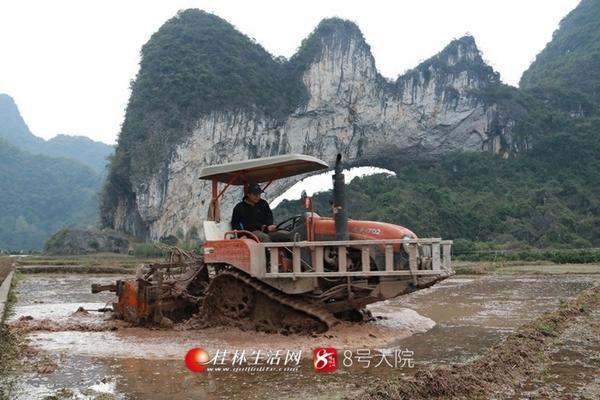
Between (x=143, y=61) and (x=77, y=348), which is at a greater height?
(x=143, y=61)

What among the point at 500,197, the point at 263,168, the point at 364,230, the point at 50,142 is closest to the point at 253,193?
the point at 263,168

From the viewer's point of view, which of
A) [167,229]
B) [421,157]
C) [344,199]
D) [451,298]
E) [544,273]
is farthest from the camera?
[421,157]

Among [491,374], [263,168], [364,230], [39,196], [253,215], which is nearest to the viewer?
[491,374]

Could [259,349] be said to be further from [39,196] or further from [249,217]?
[39,196]

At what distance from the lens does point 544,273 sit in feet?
70.8

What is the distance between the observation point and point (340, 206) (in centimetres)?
695

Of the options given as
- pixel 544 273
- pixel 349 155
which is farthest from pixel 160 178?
pixel 544 273

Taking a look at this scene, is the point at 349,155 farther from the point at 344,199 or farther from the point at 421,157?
the point at 344,199

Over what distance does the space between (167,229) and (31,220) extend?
160 feet

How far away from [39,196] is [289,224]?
3828 inches

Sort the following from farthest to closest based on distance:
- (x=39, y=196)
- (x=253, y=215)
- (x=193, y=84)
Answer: (x=39, y=196)
(x=193, y=84)
(x=253, y=215)

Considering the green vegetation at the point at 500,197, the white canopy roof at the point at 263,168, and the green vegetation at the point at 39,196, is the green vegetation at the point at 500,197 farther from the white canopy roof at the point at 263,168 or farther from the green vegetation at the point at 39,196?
the green vegetation at the point at 39,196

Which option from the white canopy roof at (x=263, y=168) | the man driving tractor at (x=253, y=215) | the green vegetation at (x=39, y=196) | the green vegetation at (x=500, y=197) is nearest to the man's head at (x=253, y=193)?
the man driving tractor at (x=253, y=215)

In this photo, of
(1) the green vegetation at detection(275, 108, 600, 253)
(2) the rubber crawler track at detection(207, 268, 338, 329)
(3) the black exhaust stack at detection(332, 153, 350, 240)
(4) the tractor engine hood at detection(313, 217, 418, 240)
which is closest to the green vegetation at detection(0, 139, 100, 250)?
(1) the green vegetation at detection(275, 108, 600, 253)
